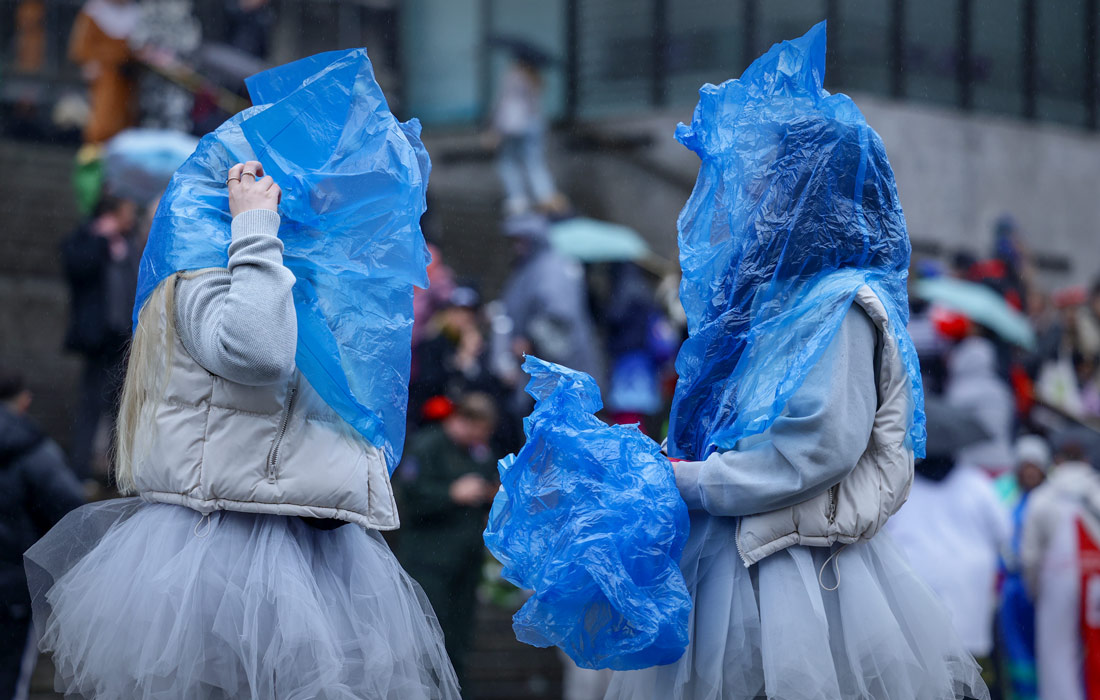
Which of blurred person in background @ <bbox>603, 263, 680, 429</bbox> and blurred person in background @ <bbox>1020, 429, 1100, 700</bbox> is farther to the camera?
blurred person in background @ <bbox>603, 263, 680, 429</bbox>

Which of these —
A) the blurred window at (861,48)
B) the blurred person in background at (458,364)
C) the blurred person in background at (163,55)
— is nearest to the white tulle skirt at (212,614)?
the blurred person in background at (458,364)

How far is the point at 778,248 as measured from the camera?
3107 millimetres

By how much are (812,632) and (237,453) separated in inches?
54.1

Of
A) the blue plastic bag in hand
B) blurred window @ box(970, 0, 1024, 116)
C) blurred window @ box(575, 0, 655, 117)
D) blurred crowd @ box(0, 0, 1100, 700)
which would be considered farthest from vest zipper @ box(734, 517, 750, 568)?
blurred window @ box(970, 0, 1024, 116)

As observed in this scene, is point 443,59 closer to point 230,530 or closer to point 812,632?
point 230,530

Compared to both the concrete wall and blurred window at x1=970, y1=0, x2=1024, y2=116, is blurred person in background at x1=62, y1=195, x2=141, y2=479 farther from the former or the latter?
blurred window at x1=970, y1=0, x2=1024, y2=116

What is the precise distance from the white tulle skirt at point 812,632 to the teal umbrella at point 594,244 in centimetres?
667

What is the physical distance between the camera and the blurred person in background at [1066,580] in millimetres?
6035

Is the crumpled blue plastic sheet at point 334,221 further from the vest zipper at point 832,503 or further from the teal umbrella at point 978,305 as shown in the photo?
the teal umbrella at point 978,305

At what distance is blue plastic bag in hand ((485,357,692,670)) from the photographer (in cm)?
290

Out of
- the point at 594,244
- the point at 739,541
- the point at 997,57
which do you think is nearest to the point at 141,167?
the point at 594,244

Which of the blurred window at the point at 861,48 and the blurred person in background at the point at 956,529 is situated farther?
the blurred window at the point at 861,48

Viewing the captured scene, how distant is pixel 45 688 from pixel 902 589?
4976mm

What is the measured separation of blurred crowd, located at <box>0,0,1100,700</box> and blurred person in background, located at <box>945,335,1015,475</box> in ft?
0.05
